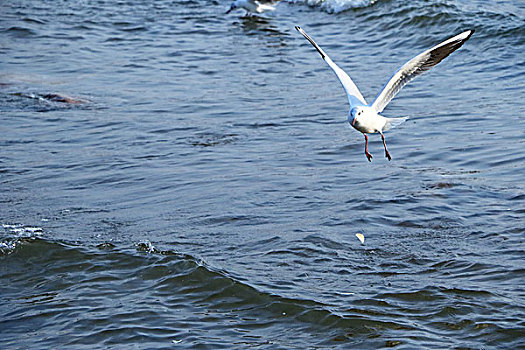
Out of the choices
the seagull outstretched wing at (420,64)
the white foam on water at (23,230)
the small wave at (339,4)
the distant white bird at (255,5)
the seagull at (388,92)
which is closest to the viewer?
the seagull at (388,92)

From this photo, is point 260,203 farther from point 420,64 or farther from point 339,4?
point 339,4

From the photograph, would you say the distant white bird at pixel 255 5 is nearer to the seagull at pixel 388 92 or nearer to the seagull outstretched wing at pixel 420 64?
the seagull at pixel 388 92

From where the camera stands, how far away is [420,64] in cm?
625

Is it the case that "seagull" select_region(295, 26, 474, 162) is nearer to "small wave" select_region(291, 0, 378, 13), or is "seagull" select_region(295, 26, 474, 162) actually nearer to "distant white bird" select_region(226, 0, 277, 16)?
"small wave" select_region(291, 0, 378, 13)

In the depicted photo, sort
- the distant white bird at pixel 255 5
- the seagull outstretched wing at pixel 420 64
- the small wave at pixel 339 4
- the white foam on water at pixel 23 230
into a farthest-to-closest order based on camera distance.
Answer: the distant white bird at pixel 255 5, the small wave at pixel 339 4, the white foam on water at pixel 23 230, the seagull outstretched wing at pixel 420 64

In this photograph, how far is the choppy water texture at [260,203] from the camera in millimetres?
5320

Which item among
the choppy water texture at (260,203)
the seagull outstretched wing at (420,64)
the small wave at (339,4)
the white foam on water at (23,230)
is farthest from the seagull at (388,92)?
the small wave at (339,4)

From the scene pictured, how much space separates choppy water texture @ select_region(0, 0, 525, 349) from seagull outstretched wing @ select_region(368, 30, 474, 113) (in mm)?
1041

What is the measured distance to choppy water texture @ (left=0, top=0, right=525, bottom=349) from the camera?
5320mm

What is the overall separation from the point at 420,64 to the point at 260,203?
186 cm

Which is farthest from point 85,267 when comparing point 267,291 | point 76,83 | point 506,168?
point 76,83

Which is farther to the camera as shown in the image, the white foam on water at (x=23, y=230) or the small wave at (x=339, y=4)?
the small wave at (x=339, y=4)

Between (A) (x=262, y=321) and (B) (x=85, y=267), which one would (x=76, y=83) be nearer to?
(B) (x=85, y=267)

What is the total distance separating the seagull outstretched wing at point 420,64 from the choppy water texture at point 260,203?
3.42ft
